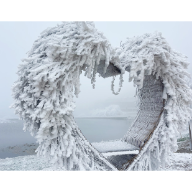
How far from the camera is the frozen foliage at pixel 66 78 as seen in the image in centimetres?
217

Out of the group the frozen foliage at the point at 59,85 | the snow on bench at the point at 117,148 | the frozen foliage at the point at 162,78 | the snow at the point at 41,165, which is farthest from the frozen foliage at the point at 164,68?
the snow at the point at 41,165

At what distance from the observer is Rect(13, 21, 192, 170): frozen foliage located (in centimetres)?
217

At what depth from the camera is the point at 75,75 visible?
2383 mm

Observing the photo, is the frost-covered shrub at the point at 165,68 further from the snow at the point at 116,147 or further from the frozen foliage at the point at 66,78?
the snow at the point at 116,147

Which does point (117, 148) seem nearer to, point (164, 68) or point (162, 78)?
point (162, 78)

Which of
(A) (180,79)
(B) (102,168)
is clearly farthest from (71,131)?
(A) (180,79)

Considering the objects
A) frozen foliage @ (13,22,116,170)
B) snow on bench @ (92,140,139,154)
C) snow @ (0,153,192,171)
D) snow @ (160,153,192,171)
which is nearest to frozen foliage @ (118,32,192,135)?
frozen foliage @ (13,22,116,170)

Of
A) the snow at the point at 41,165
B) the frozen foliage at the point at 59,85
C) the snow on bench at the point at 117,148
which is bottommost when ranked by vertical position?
the snow at the point at 41,165

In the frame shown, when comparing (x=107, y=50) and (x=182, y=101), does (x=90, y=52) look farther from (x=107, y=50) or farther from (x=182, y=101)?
(x=182, y=101)

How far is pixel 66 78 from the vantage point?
225 centimetres

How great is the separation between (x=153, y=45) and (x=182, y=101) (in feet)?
4.23

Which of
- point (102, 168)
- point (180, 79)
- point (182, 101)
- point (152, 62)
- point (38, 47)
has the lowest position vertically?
point (102, 168)

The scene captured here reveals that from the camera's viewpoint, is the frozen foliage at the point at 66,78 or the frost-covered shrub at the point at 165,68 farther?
the frost-covered shrub at the point at 165,68

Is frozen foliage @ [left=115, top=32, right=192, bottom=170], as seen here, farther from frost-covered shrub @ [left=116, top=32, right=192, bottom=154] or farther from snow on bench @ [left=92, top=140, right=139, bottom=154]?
snow on bench @ [left=92, top=140, right=139, bottom=154]
